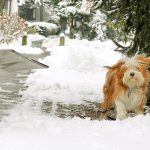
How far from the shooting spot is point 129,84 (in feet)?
26.6

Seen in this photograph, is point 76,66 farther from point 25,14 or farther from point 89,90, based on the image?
point 25,14

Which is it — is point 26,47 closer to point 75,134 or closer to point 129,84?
point 129,84

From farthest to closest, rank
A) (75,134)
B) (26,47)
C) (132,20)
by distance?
1. (26,47)
2. (132,20)
3. (75,134)

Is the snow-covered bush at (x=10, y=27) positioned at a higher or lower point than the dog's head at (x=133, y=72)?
lower

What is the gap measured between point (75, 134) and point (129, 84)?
1631mm

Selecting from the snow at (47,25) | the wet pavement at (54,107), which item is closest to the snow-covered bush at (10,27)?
the snow at (47,25)

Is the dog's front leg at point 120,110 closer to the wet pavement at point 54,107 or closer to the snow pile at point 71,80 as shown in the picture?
the wet pavement at point 54,107

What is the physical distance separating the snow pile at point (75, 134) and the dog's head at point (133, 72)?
1.95 feet

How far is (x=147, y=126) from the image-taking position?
732 cm

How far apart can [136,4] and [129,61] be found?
2.04 meters

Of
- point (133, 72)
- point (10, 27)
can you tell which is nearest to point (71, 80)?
point (133, 72)

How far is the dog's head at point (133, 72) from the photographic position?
8.01 metres

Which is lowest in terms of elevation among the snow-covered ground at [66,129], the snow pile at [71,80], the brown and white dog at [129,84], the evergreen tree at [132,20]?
the snow pile at [71,80]

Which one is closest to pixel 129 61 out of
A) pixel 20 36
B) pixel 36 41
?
pixel 20 36
